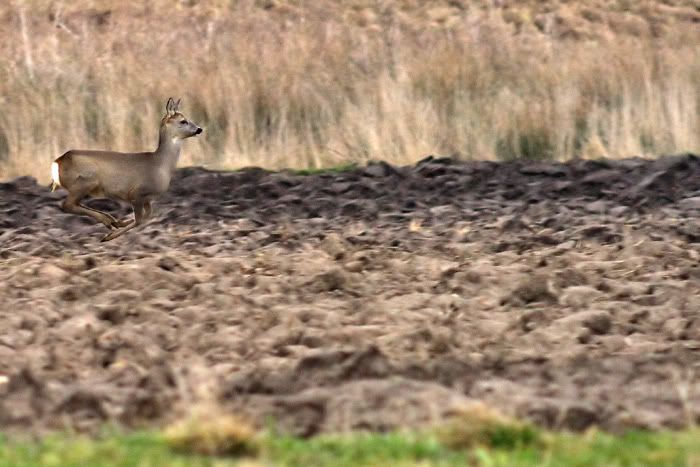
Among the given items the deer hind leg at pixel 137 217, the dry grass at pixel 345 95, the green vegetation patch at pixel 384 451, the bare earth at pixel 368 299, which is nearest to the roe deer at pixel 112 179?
the deer hind leg at pixel 137 217

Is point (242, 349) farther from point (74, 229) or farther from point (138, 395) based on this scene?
point (74, 229)

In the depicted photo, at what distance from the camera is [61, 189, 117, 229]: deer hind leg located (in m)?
11.8

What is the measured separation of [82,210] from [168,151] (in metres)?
0.90

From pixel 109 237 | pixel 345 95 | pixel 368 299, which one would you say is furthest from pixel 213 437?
pixel 345 95

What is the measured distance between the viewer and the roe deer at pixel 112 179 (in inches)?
465

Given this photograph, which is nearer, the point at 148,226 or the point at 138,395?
the point at 138,395

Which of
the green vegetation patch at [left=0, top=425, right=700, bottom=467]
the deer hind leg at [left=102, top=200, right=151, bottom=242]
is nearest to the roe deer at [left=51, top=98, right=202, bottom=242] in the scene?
the deer hind leg at [left=102, top=200, right=151, bottom=242]

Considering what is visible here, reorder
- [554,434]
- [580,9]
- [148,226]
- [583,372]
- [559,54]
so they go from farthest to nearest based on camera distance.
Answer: [580,9] → [559,54] → [148,226] → [583,372] → [554,434]

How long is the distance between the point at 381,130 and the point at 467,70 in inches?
81.7

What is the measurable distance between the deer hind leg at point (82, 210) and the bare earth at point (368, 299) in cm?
18

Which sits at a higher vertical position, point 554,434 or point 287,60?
point 287,60

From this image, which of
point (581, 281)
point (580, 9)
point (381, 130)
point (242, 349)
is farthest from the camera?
point (580, 9)

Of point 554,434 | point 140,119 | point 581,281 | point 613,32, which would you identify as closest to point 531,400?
point 554,434

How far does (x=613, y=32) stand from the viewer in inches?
1341
